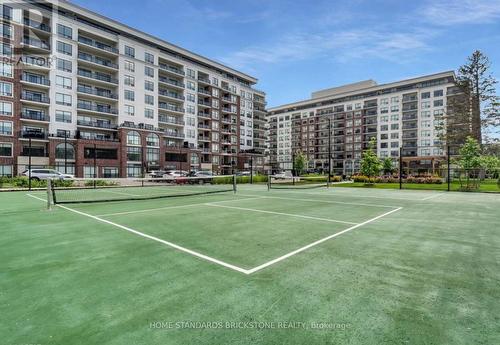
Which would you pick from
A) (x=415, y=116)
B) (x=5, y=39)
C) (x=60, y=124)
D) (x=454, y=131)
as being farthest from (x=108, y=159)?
(x=415, y=116)

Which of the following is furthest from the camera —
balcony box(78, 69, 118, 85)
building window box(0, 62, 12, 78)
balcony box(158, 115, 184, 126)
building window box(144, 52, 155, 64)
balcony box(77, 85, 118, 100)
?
balcony box(158, 115, 184, 126)

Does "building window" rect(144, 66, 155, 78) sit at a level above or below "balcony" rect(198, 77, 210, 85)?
below

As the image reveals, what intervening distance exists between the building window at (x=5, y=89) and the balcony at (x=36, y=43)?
7.54 metres

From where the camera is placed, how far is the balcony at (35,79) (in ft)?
143

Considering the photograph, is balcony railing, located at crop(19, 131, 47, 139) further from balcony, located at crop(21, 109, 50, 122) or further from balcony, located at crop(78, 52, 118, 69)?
balcony, located at crop(78, 52, 118, 69)

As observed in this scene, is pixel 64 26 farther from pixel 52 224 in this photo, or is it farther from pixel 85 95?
pixel 52 224

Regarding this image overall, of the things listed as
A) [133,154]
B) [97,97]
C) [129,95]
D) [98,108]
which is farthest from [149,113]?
[133,154]

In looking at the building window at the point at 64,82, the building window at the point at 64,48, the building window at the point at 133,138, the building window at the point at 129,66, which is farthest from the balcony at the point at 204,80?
the building window at the point at 64,82

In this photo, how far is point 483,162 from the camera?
25406mm

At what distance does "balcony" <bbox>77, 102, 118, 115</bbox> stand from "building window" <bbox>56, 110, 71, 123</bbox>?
2376mm

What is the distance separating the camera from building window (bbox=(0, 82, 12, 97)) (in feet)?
135

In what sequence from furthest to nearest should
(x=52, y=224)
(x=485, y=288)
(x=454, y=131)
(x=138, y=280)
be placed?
(x=454, y=131)
(x=52, y=224)
(x=138, y=280)
(x=485, y=288)

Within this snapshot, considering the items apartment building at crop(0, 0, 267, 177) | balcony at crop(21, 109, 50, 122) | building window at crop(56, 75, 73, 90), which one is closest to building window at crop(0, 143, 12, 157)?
apartment building at crop(0, 0, 267, 177)

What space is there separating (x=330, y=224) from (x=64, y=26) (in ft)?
195
